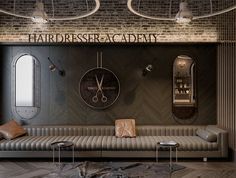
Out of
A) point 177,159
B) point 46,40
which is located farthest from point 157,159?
point 46,40

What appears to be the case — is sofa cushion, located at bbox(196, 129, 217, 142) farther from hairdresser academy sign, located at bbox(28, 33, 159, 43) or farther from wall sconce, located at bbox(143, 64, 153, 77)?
hairdresser academy sign, located at bbox(28, 33, 159, 43)

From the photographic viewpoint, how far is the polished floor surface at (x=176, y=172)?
5500mm

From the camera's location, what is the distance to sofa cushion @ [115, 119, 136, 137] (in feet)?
23.4

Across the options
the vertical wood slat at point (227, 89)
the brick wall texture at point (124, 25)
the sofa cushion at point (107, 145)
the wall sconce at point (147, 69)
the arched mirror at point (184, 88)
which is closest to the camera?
the sofa cushion at point (107, 145)

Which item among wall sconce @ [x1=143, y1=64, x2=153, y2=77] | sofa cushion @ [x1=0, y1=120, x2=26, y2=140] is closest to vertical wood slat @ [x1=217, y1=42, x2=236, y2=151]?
wall sconce @ [x1=143, y1=64, x2=153, y2=77]

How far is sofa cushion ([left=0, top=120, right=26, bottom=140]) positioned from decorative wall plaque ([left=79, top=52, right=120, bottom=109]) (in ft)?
5.86

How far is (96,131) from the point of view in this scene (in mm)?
7395

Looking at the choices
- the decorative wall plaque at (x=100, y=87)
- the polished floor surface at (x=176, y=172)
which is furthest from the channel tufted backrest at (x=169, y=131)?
the decorative wall plaque at (x=100, y=87)

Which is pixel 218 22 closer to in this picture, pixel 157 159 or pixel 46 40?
pixel 157 159

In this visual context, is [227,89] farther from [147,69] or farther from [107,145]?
[107,145]

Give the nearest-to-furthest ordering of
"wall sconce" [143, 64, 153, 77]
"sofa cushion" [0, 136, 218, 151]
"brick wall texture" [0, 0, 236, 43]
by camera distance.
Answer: "sofa cushion" [0, 136, 218, 151], "wall sconce" [143, 64, 153, 77], "brick wall texture" [0, 0, 236, 43]

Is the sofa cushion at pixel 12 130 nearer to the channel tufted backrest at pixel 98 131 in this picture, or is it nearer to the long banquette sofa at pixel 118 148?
the long banquette sofa at pixel 118 148

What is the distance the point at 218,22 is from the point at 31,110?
Result: 18.4ft

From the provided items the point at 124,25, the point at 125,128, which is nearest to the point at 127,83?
the point at 125,128
